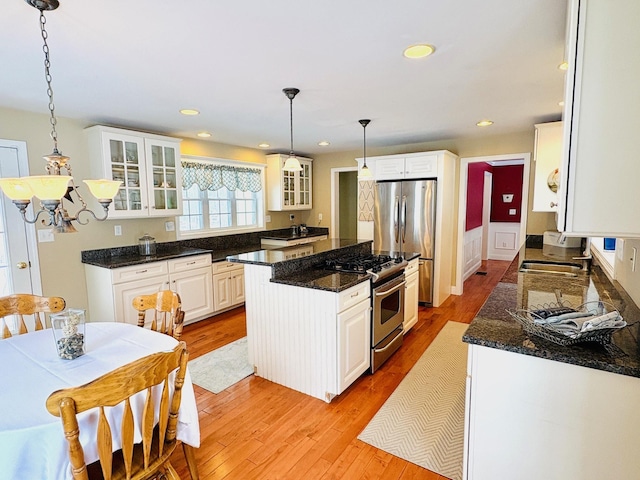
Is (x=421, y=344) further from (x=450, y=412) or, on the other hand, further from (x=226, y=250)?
(x=226, y=250)

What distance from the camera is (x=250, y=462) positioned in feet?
6.44

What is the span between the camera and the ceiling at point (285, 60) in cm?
157

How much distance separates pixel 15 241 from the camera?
3.11 m

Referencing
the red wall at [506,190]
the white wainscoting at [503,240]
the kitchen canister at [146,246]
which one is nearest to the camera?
the kitchen canister at [146,246]

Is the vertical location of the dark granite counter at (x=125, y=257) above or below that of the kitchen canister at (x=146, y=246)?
below

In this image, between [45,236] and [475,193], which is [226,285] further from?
[475,193]

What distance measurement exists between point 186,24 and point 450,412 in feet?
9.38

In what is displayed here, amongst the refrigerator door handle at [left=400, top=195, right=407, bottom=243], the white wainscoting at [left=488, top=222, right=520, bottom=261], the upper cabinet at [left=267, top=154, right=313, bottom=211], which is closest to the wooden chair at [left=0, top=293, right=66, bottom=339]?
the upper cabinet at [left=267, top=154, right=313, bottom=211]

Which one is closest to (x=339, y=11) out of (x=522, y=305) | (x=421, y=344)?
(x=522, y=305)

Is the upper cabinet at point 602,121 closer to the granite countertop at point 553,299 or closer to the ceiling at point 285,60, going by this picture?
the granite countertop at point 553,299

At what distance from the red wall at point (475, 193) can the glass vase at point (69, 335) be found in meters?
5.74

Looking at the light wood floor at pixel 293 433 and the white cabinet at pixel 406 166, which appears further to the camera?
the white cabinet at pixel 406 166

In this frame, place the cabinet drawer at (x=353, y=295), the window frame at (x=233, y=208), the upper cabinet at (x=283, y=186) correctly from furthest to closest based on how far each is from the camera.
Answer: the upper cabinet at (x=283, y=186), the window frame at (x=233, y=208), the cabinet drawer at (x=353, y=295)

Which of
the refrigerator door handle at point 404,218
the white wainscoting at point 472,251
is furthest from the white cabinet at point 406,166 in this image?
the white wainscoting at point 472,251
